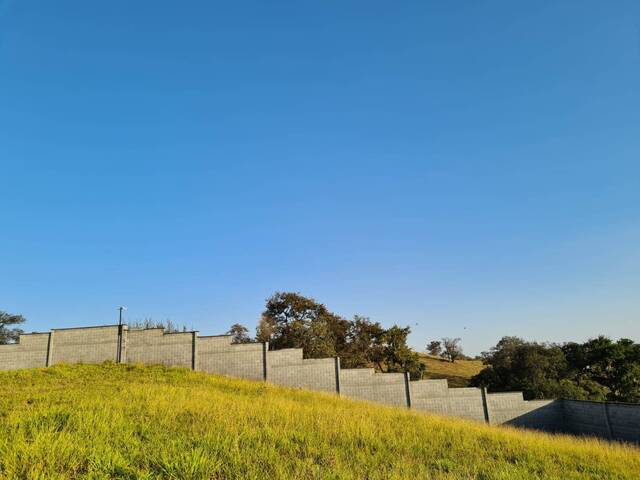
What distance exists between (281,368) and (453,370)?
42.2 metres

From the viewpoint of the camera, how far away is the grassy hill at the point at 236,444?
7.80 meters

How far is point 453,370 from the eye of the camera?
62.4m

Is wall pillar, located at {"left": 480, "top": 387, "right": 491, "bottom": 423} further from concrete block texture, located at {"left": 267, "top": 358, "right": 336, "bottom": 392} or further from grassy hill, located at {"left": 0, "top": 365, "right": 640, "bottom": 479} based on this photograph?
grassy hill, located at {"left": 0, "top": 365, "right": 640, "bottom": 479}

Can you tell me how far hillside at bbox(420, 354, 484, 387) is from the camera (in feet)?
174

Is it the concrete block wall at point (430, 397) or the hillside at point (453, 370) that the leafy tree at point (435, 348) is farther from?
the concrete block wall at point (430, 397)

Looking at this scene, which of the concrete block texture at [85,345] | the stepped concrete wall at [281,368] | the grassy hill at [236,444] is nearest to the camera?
the grassy hill at [236,444]

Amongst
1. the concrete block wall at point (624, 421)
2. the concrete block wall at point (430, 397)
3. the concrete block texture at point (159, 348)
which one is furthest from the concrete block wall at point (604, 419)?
the concrete block texture at point (159, 348)

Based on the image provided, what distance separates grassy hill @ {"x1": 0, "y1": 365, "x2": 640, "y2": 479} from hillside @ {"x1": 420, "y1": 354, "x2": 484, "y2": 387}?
123ft

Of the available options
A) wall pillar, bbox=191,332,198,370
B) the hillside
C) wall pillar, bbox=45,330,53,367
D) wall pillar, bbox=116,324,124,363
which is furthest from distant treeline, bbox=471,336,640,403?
wall pillar, bbox=45,330,53,367

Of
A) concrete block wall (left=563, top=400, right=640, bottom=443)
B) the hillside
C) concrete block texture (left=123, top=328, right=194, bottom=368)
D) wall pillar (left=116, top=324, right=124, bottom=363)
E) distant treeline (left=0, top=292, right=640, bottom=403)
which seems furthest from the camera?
the hillside

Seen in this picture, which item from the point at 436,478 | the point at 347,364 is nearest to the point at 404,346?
the point at 347,364

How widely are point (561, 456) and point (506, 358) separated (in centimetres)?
2819

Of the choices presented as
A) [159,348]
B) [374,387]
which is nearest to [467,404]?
[374,387]

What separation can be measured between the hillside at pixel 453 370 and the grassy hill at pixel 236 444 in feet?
123
